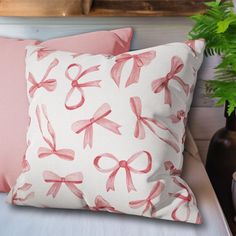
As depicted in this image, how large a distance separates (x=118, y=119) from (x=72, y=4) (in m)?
0.53

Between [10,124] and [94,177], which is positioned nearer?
[94,177]

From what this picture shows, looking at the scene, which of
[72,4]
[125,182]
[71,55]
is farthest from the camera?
[72,4]

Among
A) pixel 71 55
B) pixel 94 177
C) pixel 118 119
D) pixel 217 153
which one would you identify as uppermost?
pixel 71 55

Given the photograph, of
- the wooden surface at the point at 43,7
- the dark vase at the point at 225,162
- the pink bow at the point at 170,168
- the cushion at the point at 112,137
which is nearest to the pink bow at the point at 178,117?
the cushion at the point at 112,137

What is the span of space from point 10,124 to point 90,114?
0.29 meters

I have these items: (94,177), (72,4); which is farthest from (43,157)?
(72,4)

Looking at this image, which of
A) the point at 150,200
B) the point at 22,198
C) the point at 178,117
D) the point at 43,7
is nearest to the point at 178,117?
the point at 178,117

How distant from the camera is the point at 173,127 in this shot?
0.97m

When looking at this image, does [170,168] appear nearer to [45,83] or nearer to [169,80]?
[169,80]

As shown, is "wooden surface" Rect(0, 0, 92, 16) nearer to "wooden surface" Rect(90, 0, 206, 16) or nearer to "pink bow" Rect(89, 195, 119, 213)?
"wooden surface" Rect(90, 0, 206, 16)

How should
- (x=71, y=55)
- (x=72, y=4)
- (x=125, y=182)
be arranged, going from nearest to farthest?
1. (x=125, y=182)
2. (x=71, y=55)
3. (x=72, y=4)

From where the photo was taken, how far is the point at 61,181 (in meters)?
0.93

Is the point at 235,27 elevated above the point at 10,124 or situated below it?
above

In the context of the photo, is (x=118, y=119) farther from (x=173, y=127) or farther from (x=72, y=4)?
(x=72, y=4)
